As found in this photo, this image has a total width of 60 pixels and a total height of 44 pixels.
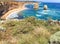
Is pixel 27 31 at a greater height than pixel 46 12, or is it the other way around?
pixel 46 12

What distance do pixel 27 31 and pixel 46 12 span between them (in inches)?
56.7

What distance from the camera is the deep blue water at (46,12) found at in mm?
8026

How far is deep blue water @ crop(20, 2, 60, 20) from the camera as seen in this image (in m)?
8.03

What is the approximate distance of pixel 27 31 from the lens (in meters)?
7.16

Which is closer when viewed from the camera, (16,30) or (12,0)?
(16,30)

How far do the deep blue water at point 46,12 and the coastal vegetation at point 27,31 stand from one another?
21cm

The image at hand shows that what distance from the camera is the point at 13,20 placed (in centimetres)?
835

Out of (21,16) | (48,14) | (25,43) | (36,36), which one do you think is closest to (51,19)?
(48,14)

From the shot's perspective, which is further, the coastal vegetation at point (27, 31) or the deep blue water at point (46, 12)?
the deep blue water at point (46, 12)

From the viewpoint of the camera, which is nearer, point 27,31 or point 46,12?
point 27,31

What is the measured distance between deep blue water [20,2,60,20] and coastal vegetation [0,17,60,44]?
8.4 inches

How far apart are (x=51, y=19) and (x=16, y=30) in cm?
166

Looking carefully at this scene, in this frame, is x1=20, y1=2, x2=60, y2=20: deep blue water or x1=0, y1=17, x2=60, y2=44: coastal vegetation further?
x1=20, y1=2, x2=60, y2=20: deep blue water

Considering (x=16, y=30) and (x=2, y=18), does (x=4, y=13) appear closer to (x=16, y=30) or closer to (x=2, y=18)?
(x=2, y=18)
